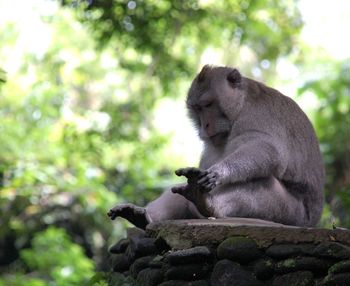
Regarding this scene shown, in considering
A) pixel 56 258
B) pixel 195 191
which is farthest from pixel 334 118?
pixel 195 191

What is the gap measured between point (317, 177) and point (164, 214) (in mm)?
1467

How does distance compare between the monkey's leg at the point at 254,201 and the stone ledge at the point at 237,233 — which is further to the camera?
the monkey's leg at the point at 254,201

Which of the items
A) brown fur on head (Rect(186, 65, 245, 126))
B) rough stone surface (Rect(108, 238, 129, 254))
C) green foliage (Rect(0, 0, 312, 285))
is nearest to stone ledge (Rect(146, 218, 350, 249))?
rough stone surface (Rect(108, 238, 129, 254))

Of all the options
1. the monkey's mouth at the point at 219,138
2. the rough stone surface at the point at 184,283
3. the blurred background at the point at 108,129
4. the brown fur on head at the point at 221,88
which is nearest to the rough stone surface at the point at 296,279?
the rough stone surface at the point at 184,283

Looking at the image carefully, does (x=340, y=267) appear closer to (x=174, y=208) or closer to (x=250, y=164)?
(x=250, y=164)

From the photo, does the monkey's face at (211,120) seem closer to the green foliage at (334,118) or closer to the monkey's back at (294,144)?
the monkey's back at (294,144)

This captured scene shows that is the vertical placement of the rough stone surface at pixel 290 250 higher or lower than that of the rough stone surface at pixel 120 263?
lower

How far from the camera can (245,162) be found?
5.81 m

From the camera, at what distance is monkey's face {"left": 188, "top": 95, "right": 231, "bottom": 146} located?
6488mm

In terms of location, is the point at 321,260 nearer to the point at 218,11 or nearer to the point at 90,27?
the point at 90,27

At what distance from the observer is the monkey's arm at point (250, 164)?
18.7 feet

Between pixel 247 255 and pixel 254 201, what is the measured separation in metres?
1.27

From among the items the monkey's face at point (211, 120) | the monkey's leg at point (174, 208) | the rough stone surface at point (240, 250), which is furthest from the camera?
the monkey's face at point (211, 120)

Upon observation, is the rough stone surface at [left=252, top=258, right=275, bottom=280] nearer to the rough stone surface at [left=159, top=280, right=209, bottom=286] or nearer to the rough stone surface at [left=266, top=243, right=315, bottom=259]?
the rough stone surface at [left=266, top=243, right=315, bottom=259]
